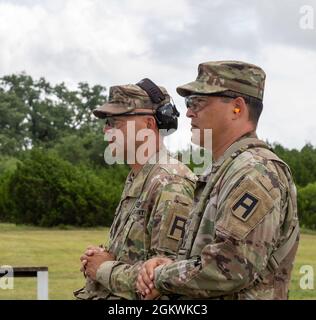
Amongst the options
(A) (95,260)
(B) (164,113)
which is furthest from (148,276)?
(B) (164,113)

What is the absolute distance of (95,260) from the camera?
4.11 m

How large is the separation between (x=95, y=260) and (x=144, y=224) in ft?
0.98

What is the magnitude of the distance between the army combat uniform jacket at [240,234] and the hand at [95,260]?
0.83 m

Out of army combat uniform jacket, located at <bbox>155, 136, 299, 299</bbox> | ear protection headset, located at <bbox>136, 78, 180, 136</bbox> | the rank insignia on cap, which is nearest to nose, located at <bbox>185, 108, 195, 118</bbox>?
army combat uniform jacket, located at <bbox>155, 136, 299, 299</bbox>

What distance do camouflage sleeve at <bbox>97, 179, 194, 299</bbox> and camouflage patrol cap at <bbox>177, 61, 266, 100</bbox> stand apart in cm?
70

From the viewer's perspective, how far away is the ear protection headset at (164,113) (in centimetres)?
439

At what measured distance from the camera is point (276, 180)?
10.1ft

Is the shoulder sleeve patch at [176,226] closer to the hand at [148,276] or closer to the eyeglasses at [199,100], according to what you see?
the hand at [148,276]

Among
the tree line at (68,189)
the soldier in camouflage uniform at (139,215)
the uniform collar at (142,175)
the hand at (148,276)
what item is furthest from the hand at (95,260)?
the tree line at (68,189)

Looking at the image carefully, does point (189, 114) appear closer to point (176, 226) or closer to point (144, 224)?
point (176, 226)

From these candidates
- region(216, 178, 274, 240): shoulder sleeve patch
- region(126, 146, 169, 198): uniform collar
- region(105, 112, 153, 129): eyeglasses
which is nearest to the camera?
region(216, 178, 274, 240): shoulder sleeve patch

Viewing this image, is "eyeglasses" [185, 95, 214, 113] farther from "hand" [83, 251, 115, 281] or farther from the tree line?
the tree line

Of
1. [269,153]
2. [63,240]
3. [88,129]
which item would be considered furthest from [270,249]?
[88,129]

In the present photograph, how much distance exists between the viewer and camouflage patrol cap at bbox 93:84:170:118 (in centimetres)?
445
